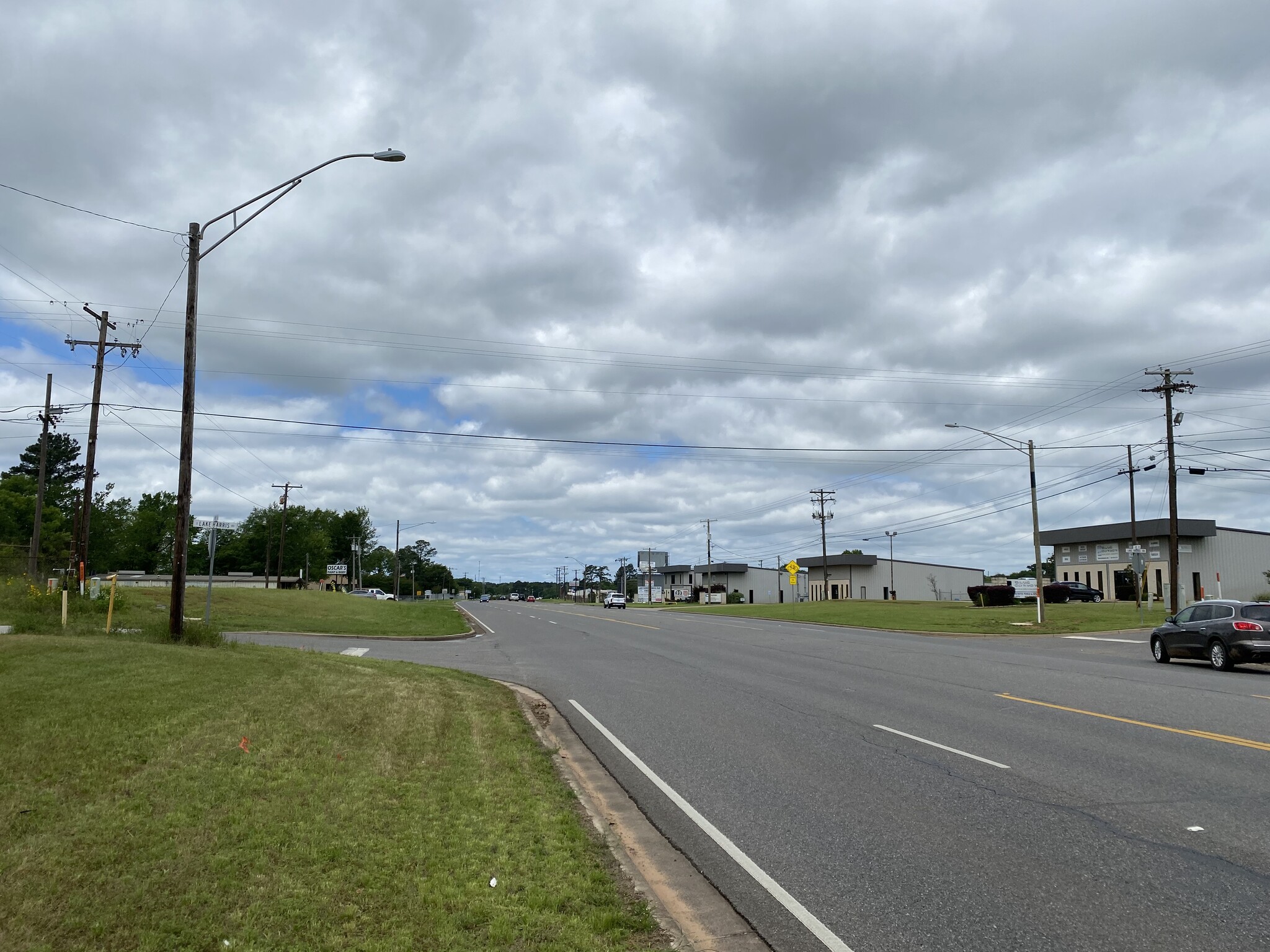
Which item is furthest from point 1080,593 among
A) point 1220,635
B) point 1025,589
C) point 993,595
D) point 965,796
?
point 965,796

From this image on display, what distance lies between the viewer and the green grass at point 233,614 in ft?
58.1

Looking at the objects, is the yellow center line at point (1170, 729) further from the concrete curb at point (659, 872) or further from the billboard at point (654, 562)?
the billboard at point (654, 562)

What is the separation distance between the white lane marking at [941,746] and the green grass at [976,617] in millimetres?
26831

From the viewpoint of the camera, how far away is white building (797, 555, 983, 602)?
11106 cm

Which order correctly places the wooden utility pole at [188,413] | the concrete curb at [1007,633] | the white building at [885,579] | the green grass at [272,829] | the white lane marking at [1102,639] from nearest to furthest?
the green grass at [272,829], the wooden utility pole at [188,413], the white lane marking at [1102,639], the concrete curb at [1007,633], the white building at [885,579]

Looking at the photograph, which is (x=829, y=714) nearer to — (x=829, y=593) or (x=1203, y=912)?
(x=1203, y=912)

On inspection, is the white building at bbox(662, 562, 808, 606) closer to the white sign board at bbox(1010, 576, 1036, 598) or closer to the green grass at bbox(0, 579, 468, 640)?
the white sign board at bbox(1010, 576, 1036, 598)

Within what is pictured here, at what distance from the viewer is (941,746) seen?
10.1 m

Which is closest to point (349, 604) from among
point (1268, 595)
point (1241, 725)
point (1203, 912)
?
point (1241, 725)

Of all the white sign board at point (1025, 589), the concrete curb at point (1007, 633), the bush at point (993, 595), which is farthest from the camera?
the white sign board at point (1025, 589)

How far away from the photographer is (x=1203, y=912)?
511 cm

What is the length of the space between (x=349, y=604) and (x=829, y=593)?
79.1 metres

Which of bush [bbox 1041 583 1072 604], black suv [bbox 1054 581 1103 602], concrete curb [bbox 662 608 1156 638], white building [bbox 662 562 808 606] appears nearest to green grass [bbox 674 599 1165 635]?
concrete curb [bbox 662 608 1156 638]

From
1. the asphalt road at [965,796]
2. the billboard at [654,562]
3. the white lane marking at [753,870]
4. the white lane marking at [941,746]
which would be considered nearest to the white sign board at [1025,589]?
the asphalt road at [965,796]
